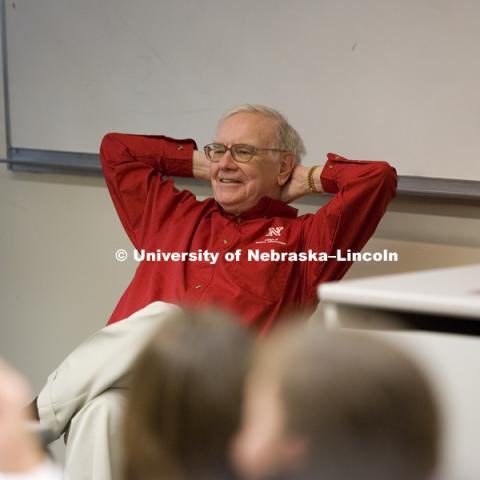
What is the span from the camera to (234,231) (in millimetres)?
2332

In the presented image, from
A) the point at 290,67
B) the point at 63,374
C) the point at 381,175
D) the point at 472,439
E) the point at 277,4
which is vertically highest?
the point at 277,4

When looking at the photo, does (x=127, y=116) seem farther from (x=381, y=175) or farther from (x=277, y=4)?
(x=381, y=175)

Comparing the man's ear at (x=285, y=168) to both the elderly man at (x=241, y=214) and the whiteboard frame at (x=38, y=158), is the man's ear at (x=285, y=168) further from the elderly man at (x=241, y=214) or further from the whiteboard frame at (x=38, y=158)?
the whiteboard frame at (x=38, y=158)

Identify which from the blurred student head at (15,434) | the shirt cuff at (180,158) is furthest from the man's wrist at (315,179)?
the blurred student head at (15,434)

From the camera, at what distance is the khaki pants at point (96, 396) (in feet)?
5.58

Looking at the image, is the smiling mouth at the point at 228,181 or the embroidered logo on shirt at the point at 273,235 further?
the smiling mouth at the point at 228,181

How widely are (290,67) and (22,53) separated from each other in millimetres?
929

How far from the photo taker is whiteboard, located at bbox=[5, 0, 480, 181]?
2357 millimetres

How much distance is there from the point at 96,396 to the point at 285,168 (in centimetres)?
94

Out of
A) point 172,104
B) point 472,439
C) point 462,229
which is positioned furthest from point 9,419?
point 172,104

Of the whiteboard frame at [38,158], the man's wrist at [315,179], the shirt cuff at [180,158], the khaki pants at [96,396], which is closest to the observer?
the khaki pants at [96,396]

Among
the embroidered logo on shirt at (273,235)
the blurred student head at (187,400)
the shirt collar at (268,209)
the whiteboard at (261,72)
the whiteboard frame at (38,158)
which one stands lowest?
the embroidered logo on shirt at (273,235)

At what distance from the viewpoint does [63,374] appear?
5.74ft

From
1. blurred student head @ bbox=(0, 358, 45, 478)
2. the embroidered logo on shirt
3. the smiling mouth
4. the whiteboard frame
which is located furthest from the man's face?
blurred student head @ bbox=(0, 358, 45, 478)
